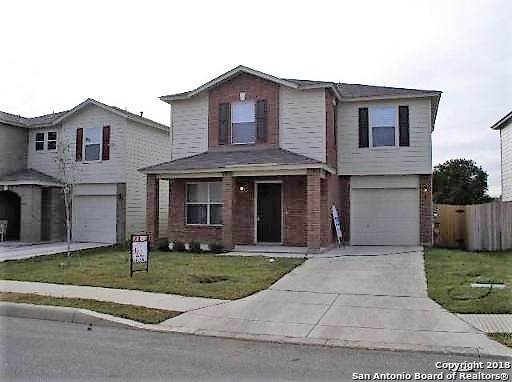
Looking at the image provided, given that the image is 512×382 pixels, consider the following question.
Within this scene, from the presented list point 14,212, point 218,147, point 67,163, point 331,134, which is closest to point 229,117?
point 218,147

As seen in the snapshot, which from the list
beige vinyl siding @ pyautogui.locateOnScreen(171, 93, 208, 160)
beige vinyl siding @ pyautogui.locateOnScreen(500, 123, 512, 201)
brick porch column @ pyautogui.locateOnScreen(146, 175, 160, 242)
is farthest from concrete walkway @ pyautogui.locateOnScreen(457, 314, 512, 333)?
beige vinyl siding @ pyautogui.locateOnScreen(500, 123, 512, 201)

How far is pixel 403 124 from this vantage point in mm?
20188

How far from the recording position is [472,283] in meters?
11.0

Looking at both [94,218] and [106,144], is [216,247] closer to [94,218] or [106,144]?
[94,218]

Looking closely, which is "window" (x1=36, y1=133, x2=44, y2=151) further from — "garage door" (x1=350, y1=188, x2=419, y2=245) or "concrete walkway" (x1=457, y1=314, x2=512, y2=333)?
"concrete walkway" (x1=457, y1=314, x2=512, y2=333)

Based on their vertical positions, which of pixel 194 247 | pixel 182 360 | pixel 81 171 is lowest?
pixel 182 360

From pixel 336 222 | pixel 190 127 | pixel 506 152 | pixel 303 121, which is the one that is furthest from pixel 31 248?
pixel 506 152

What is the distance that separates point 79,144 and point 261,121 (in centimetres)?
935

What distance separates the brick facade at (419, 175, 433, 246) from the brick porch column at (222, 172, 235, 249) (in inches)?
295

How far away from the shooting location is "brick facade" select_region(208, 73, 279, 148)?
19.3 metres

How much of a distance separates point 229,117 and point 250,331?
13078mm

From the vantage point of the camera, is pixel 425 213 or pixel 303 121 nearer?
pixel 303 121

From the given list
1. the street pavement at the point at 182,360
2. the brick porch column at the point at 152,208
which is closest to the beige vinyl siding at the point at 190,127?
the brick porch column at the point at 152,208

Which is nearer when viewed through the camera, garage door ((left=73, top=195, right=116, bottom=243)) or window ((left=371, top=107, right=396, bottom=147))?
window ((left=371, top=107, right=396, bottom=147))
